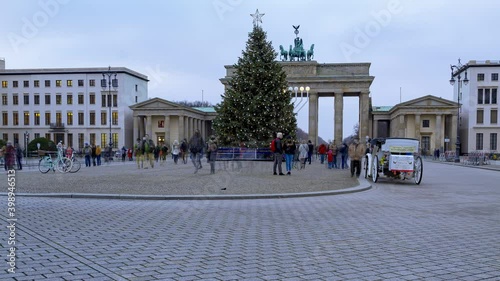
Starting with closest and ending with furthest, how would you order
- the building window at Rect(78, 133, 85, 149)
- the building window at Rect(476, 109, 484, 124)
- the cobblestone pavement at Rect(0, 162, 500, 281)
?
1. the cobblestone pavement at Rect(0, 162, 500, 281)
2. the building window at Rect(476, 109, 484, 124)
3. the building window at Rect(78, 133, 85, 149)

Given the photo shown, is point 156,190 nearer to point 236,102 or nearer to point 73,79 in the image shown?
point 236,102

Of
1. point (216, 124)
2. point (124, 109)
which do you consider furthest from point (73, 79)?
point (216, 124)

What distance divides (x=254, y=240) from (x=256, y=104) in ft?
92.5

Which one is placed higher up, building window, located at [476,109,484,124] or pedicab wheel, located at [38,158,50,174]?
building window, located at [476,109,484,124]

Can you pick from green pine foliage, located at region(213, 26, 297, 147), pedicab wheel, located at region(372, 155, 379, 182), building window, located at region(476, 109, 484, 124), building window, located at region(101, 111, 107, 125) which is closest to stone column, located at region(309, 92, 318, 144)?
building window, located at region(476, 109, 484, 124)

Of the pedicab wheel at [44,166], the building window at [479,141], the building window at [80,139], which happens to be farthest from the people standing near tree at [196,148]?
the building window at [479,141]

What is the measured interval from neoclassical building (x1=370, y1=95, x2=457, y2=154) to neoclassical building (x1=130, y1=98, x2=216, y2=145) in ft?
126

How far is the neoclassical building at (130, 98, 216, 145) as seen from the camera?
77.1 metres

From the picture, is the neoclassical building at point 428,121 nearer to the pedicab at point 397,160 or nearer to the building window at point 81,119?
the pedicab at point 397,160

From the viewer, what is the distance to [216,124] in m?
36.1

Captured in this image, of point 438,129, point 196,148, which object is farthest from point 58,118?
point 438,129

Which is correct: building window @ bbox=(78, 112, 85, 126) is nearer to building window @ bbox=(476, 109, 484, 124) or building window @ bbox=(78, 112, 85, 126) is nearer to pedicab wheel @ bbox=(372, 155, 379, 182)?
building window @ bbox=(476, 109, 484, 124)

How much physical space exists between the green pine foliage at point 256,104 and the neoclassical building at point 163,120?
134 feet

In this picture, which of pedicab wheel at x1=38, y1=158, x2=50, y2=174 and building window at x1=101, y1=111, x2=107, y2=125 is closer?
pedicab wheel at x1=38, y1=158, x2=50, y2=174
